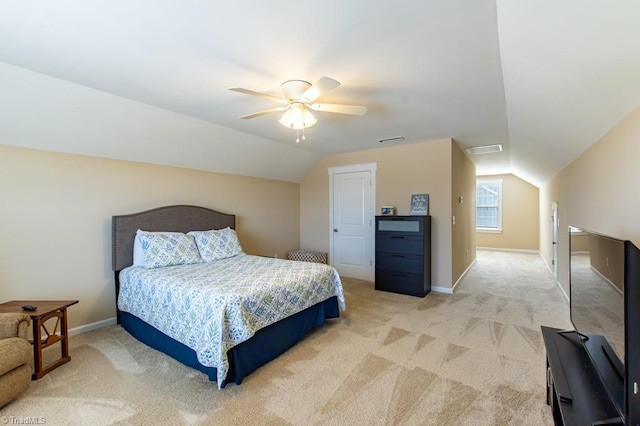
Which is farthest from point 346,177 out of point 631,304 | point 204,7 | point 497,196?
point 497,196

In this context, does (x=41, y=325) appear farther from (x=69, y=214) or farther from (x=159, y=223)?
(x=159, y=223)

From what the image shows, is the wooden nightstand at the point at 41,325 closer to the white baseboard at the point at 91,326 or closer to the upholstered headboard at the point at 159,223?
the white baseboard at the point at 91,326

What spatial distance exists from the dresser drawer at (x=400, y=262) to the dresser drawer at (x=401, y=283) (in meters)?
0.07

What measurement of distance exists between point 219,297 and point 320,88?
5.70 ft

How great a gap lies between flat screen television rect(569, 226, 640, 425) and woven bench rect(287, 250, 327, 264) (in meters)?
3.83

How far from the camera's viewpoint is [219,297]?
→ 7.00 ft

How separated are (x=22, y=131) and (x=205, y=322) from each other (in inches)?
100

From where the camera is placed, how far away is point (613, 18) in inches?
48.1

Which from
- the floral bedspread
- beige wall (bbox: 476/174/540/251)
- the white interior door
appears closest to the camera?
the floral bedspread

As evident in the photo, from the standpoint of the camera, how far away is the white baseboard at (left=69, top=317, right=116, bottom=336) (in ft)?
9.78

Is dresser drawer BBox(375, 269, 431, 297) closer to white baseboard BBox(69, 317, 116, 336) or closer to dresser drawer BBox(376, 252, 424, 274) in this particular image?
dresser drawer BBox(376, 252, 424, 274)

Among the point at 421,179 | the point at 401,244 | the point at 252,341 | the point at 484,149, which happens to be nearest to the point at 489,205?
the point at 484,149

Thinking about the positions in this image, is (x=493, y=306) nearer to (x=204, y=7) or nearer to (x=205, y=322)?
(x=205, y=322)

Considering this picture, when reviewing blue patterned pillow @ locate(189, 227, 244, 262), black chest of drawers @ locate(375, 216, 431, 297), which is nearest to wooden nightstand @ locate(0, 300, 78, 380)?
Answer: blue patterned pillow @ locate(189, 227, 244, 262)
